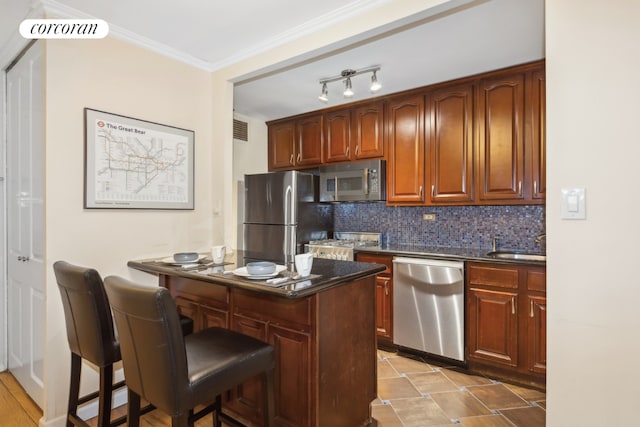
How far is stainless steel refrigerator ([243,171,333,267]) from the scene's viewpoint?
362 cm

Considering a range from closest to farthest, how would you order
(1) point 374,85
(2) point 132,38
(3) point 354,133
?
1. (2) point 132,38
2. (1) point 374,85
3. (3) point 354,133

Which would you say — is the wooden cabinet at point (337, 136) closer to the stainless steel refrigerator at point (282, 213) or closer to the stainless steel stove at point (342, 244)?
the stainless steel refrigerator at point (282, 213)

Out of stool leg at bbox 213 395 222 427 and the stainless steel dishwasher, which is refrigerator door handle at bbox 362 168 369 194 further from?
stool leg at bbox 213 395 222 427

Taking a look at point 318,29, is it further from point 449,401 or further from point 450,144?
point 449,401

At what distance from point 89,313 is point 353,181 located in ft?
8.78

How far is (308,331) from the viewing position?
5.17ft

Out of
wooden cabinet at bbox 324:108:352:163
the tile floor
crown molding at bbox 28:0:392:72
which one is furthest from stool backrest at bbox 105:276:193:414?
wooden cabinet at bbox 324:108:352:163

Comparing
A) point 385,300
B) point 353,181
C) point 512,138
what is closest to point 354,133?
point 353,181

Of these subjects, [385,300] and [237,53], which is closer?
[237,53]

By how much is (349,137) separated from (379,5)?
1883 mm

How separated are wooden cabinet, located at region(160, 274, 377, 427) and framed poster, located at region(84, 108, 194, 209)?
85cm

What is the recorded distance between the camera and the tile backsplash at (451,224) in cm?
300

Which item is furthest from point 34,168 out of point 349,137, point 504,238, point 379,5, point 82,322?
point 504,238

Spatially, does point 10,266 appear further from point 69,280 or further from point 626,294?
point 626,294
